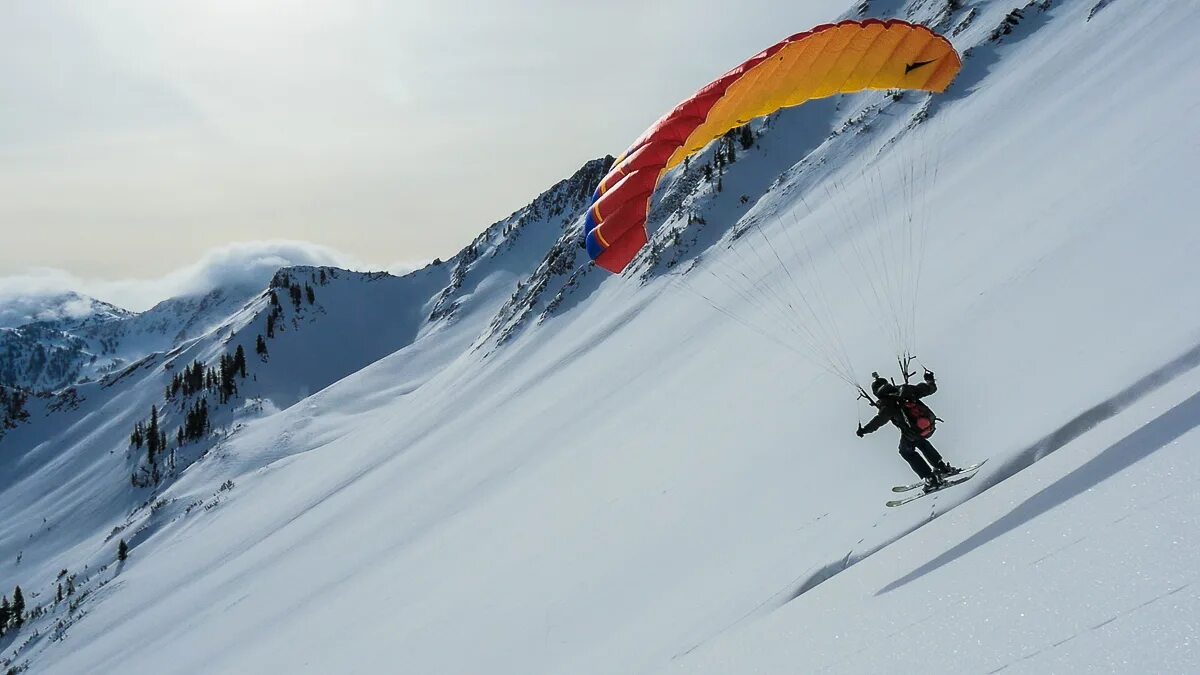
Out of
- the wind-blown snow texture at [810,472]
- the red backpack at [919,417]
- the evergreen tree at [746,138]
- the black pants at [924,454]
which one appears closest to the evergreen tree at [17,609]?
the wind-blown snow texture at [810,472]

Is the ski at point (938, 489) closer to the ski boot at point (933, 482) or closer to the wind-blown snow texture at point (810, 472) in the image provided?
the ski boot at point (933, 482)

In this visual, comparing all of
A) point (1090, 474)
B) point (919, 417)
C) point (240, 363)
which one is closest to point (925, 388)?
point (919, 417)

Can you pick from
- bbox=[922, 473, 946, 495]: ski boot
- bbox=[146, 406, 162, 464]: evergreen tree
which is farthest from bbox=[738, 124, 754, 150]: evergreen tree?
bbox=[146, 406, 162, 464]: evergreen tree

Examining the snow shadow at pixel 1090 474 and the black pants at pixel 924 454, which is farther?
the black pants at pixel 924 454

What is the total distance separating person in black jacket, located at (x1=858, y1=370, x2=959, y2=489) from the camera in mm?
7750

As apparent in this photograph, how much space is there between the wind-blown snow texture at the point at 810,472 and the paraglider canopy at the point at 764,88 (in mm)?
4054

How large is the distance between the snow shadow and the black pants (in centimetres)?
259

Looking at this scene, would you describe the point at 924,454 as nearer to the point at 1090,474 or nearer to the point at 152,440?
the point at 1090,474

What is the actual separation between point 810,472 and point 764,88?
557cm

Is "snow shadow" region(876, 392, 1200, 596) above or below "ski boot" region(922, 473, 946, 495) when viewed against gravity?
above

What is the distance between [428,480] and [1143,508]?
96.0ft

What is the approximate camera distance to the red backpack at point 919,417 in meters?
7.86

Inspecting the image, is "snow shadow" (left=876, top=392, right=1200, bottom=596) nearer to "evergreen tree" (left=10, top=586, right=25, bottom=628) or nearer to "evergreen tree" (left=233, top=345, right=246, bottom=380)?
"evergreen tree" (left=10, top=586, right=25, bottom=628)

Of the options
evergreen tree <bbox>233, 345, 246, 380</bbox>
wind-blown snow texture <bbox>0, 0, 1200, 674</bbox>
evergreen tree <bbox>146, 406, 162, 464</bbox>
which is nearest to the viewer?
wind-blown snow texture <bbox>0, 0, 1200, 674</bbox>
